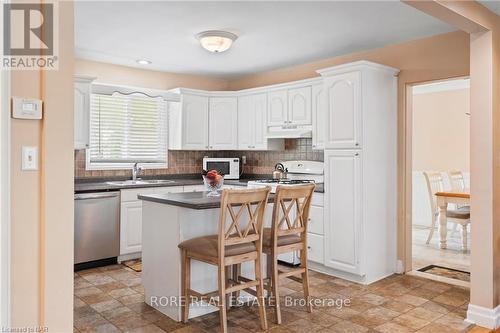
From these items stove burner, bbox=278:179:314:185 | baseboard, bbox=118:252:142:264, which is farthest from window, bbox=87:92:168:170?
stove burner, bbox=278:179:314:185

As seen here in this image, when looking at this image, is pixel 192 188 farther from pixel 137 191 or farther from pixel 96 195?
pixel 96 195

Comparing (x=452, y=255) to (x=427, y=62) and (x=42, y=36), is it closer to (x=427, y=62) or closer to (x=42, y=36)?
(x=427, y=62)

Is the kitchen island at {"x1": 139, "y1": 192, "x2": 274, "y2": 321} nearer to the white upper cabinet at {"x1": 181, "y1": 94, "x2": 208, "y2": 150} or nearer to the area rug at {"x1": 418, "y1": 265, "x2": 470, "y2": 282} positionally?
the area rug at {"x1": 418, "y1": 265, "x2": 470, "y2": 282}

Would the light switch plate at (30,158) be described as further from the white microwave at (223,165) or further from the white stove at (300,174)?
the white microwave at (223,165)

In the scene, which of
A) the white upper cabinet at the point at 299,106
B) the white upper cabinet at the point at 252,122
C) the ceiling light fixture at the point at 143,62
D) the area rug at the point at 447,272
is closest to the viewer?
the area rug at the point at 447,272

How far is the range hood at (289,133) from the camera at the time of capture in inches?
188

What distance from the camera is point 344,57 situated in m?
4.68

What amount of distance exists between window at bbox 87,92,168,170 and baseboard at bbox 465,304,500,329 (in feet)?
13.4

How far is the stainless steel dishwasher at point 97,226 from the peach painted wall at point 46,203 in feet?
8.68

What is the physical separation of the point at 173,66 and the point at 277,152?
182 cm

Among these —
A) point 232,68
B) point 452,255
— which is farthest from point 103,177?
point 452,255

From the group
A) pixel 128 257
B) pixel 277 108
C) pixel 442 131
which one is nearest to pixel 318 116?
pixel 277 108

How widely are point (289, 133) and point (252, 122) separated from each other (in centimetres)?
73

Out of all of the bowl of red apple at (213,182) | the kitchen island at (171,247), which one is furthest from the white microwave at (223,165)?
the kitchen island at (171,247)
